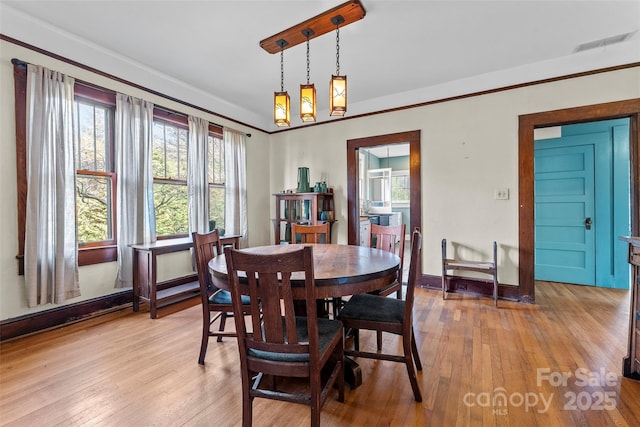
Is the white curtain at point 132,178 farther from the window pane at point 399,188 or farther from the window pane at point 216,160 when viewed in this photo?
the window pane at point 399,188

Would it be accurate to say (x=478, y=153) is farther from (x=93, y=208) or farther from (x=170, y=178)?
(x=93, y=208)

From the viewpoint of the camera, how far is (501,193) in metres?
3.32

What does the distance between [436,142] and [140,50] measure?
11.7ft

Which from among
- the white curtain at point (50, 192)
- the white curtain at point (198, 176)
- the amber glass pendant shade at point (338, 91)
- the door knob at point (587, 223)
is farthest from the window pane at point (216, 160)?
the door knob at point (587, 223)

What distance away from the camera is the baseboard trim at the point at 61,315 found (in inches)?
91.7

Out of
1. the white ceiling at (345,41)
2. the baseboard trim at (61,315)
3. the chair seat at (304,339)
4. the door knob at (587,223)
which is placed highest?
the white ceiling at (345,41)

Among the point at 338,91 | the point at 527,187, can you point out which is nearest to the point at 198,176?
the point at 338,91

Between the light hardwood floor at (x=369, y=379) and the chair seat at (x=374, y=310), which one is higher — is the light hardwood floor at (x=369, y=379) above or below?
below

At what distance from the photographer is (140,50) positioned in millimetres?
2832

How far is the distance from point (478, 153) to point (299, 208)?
2.59 meters

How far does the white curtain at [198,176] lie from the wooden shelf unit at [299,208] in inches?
45.2

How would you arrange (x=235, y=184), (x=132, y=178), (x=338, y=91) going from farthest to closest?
(x=235, y=184) < (x=132, y=178) < (x=338, y=91)

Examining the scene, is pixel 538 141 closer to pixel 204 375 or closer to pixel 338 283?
pixel 338 283

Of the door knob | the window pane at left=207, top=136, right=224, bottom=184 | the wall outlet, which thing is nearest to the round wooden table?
the wall outlet
